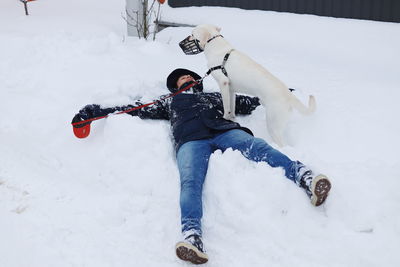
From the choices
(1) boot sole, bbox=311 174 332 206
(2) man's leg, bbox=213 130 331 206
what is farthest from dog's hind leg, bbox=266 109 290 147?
(1) boot sole, bbox=311 174 332 206

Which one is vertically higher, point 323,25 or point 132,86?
point 323,25

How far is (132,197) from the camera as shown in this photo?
269 centimetres

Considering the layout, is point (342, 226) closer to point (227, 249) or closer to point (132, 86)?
point (227, 249)

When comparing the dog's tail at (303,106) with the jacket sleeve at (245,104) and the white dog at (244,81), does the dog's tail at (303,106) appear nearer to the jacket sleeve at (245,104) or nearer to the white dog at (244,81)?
the white dog at (244,81)

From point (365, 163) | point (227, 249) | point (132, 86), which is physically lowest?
point (227, 249)

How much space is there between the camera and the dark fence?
529 centimetres

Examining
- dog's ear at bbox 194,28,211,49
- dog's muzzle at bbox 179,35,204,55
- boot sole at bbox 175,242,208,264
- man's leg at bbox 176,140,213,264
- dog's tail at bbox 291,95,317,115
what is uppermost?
dog's ear at bbox 194,28,211,49

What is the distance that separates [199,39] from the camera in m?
3.57

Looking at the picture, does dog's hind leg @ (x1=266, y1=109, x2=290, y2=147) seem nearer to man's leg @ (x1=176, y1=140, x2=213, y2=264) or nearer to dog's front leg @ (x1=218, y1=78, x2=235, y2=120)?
dog's front leg @ (x1=218, y1=78, x2=235, y2=120)

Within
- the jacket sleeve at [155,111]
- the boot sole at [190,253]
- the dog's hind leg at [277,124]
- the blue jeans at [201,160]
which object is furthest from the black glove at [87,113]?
the boot sole at [190,253]

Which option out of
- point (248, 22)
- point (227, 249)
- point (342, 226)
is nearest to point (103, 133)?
point (227, 249)

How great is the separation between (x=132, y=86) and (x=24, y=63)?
1.41 meters

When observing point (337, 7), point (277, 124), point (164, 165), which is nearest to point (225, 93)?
point (277, 124)

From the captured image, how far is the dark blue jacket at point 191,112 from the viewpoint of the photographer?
304cm
